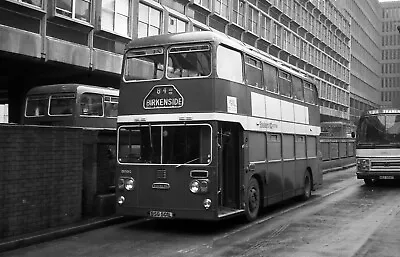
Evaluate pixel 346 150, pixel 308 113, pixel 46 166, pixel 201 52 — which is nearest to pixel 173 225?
pixel 46 166

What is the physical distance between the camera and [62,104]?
55.8ft

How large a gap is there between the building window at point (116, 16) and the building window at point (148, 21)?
3.86 ft

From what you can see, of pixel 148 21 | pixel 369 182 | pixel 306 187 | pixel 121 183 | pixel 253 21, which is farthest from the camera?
pixel 253 21

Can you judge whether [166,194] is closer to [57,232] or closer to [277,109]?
[57,232]

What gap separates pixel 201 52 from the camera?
10.1 m

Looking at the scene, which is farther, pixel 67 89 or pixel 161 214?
pixel 67 89

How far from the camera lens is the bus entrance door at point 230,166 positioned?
10.4 m

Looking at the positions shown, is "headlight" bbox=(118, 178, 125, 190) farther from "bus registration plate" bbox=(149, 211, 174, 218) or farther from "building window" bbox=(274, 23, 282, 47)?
"building window" bbox=(274, 23, 282, 47)

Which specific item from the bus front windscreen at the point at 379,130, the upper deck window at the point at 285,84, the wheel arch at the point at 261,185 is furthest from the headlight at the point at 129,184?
the bus front windscreen at the point at 379,130

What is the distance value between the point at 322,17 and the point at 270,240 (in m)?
57.8

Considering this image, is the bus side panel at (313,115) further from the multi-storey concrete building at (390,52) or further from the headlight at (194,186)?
the multi-storey concrete building at (390,52)

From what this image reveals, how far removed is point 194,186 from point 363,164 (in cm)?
1187

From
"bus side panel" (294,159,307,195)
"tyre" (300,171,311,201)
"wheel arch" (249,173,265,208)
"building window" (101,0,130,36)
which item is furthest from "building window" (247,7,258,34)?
"wheel arch" (249,173,265,208)

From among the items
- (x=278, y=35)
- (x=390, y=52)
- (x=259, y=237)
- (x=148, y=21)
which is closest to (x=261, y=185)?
(x=259, y=237)
